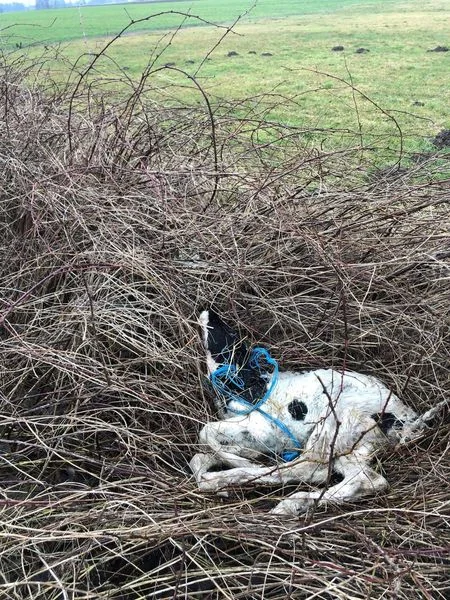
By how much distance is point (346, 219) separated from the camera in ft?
11.0

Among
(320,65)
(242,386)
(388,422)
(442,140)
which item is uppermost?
(320,65)

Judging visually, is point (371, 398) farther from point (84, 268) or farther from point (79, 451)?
point (84, 268)

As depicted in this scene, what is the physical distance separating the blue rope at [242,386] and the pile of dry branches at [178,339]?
0.09m

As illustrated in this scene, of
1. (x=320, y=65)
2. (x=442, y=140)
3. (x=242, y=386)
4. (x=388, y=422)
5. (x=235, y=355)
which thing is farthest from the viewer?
(x=320, y=65)

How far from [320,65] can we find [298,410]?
45.9 ft

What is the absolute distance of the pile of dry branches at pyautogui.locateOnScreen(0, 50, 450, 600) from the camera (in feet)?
6.73

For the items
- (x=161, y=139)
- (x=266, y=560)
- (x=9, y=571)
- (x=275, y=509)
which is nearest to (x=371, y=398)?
(x=275, y=509)

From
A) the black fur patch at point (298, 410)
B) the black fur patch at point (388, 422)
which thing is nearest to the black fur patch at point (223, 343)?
the black fur patch at point (298, 410)

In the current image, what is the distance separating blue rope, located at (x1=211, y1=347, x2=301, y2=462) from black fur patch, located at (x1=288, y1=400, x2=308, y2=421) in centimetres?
7

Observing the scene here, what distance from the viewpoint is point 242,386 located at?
2.76 metres

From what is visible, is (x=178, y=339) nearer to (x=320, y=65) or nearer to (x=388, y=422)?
(x=388, y=422)

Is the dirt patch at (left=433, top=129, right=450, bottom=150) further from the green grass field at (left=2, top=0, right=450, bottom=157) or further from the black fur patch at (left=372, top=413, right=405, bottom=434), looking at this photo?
the black fur patch at (left=372, top=413, right=405, bottom=434)

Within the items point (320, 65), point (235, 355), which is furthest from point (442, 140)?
point (320, 65)

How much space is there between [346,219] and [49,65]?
3706mm
